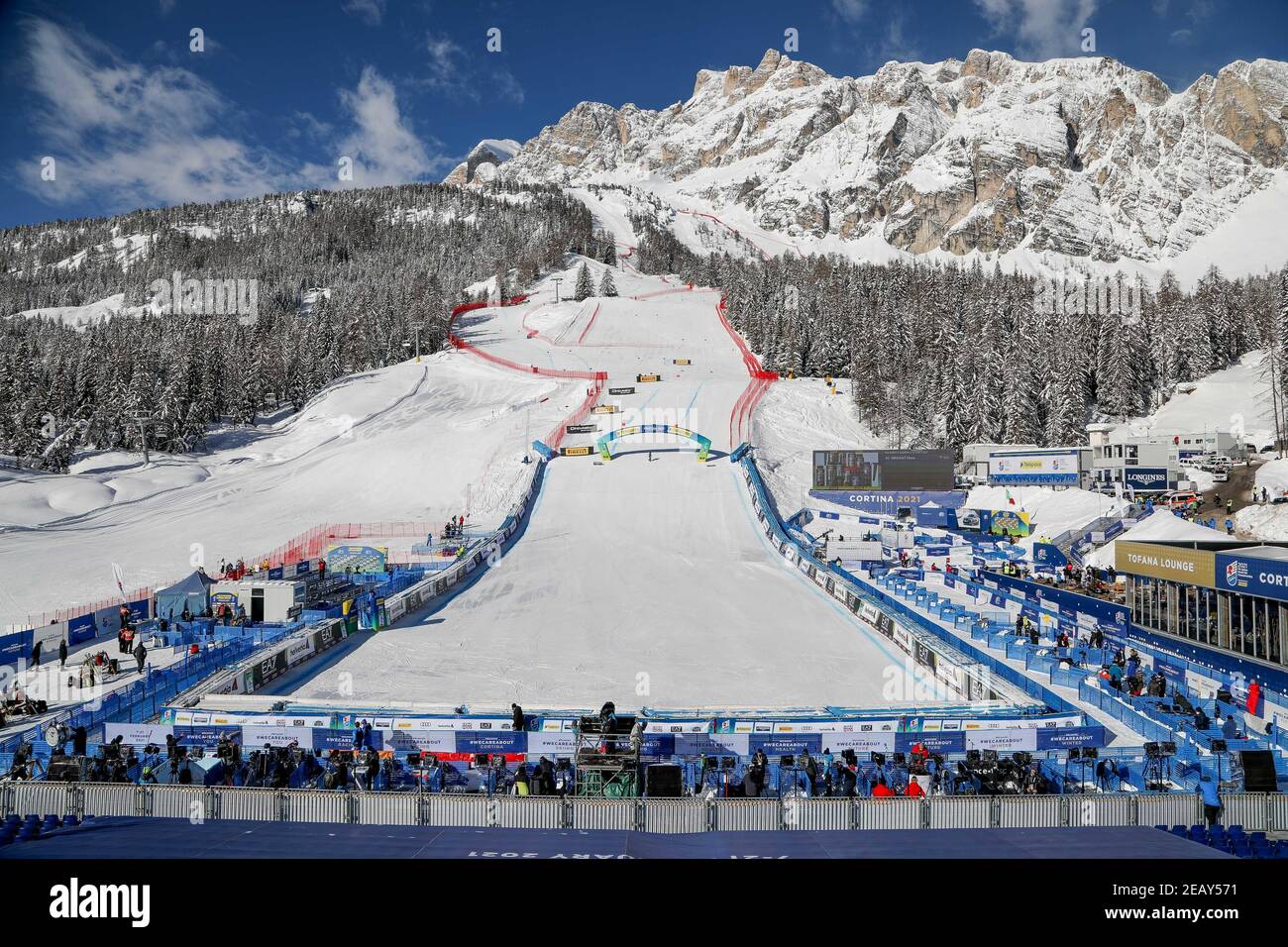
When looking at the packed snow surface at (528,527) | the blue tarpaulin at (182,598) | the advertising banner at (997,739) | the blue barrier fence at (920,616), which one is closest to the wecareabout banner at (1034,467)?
the packed snow surface at (528,527)

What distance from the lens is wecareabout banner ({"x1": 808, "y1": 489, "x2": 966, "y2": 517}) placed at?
43062 millimetres

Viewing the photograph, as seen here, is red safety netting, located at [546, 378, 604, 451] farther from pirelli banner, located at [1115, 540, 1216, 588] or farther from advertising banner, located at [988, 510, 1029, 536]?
pirelli banner, located at [1115, 540, 1216, 588]

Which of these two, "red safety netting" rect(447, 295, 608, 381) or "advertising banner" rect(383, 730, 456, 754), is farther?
"red safety netting" rect(447, 295, 608, 381)

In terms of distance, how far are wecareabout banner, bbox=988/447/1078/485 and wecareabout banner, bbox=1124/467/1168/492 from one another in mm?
3660

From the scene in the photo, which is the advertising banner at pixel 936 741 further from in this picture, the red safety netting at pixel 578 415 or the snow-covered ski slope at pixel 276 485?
the red safety netting at pixel 578 415

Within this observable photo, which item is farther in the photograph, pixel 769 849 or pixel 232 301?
pixel 232 301

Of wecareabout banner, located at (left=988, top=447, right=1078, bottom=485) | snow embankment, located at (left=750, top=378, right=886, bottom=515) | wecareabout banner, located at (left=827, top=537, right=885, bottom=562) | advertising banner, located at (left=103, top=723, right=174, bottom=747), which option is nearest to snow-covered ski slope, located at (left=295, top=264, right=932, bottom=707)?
wecareabout banner, located at (left=827, top=537, right=885, bottom=562)

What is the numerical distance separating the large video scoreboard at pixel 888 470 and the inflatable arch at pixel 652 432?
6966 mm

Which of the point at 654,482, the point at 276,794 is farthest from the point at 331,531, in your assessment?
the point at 276,794

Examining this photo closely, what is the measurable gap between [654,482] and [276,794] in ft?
107

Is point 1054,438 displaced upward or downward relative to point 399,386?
downward

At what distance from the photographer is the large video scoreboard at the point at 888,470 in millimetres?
43812

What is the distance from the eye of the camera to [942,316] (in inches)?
2768
